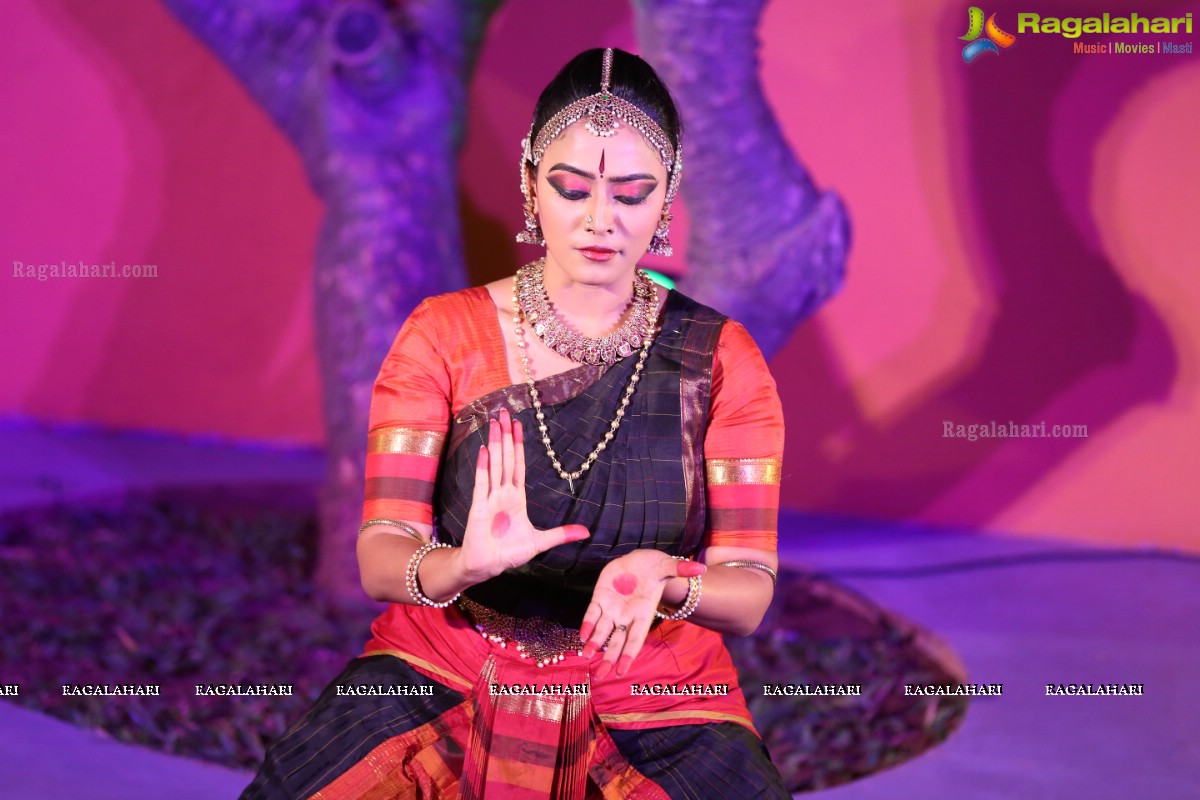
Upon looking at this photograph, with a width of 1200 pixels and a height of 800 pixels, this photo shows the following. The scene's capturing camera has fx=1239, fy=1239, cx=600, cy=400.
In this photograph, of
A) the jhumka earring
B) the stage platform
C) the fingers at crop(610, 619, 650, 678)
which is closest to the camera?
the fingers at crop(610, 619, 650, 678)

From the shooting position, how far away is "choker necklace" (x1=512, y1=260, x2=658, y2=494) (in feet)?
7.41

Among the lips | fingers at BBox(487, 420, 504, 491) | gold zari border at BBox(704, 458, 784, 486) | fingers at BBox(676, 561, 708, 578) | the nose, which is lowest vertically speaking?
fingers at BBox(676, 561, 708, 578)

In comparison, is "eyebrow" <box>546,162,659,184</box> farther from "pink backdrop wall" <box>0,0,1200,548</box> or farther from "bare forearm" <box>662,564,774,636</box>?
"pink backdrop wall" <box>0,0,1200,548</box>

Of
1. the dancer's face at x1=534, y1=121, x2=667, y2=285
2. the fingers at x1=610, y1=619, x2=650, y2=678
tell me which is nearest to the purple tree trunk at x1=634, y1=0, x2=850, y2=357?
the dancer's face at x1=534, y1=121, x2=667, y2=285

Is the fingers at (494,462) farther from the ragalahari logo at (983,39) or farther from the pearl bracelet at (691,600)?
the ragalahari logo at (983,39)

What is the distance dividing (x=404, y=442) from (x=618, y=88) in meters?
0.75

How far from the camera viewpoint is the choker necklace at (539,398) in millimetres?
2258

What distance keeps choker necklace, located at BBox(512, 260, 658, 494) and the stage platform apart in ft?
4.73

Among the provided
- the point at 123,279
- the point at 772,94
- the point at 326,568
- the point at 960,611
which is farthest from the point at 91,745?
the point at 123,279

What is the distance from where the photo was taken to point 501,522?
1929 mm

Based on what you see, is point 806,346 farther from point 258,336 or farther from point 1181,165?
point 258,336

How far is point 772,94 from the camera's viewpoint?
241 inches

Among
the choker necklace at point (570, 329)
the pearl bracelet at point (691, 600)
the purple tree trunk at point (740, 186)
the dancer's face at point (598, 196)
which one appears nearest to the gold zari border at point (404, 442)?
the choker necklace at point (570, 329)

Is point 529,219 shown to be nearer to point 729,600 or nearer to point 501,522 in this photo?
point 501,522
